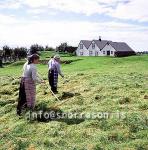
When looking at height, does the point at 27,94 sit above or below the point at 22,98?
above

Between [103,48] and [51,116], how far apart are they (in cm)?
9668

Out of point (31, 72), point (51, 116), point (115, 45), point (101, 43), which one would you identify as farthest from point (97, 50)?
point (51, 116)

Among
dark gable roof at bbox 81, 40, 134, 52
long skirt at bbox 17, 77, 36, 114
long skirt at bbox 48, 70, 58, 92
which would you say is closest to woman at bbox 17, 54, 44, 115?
long skirt at bbox 17, 77, 36, 114

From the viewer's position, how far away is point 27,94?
15.4 meters

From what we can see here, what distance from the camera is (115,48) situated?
4218 inches

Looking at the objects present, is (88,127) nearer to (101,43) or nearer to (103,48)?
(103,48)

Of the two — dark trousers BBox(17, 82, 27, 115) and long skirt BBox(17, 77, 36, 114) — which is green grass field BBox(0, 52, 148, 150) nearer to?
dark trousers BBox(17, 82, 27, 115)

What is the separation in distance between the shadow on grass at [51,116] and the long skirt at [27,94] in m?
0.41

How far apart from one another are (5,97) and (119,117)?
8.43m

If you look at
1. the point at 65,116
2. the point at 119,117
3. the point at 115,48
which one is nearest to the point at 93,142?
the point at 119,117

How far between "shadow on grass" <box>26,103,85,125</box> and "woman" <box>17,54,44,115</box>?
1.67ft

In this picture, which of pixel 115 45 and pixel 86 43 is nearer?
pixel 115 45

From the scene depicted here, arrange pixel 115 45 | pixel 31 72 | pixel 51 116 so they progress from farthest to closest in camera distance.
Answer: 1. pixel 115 45
2. pixel 31 72
3. pixel 51 116

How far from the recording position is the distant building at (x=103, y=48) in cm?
10681
